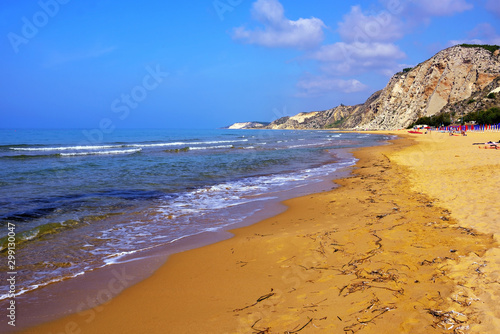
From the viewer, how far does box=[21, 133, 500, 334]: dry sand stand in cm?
283

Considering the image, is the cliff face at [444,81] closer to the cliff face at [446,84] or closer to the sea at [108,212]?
the cliff face at [446,84]

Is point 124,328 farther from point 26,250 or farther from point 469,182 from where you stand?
point 469,182

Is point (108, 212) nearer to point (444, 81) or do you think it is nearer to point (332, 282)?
point (332, 282)

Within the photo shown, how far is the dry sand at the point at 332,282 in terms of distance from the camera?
111 inches

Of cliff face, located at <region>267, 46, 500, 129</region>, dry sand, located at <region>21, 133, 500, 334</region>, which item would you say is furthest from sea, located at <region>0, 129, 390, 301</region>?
cliff face, located at <region>267, 46, 500, 129</region>

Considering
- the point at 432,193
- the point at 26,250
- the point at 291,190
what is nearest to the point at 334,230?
the point at 432,193

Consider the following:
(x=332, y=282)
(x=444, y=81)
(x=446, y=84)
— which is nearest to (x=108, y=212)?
(x=332, y=282)

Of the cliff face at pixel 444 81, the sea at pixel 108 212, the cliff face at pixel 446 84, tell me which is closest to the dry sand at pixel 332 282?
the sea at pixel 108 212

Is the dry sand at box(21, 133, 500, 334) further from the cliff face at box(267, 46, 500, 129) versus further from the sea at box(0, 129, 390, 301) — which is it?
the cliff face at box(267, 46, 500, 129)

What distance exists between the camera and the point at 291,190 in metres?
10.8

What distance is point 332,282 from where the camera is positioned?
361cm

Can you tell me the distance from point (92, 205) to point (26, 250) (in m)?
3.38

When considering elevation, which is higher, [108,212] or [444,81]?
[444,81]

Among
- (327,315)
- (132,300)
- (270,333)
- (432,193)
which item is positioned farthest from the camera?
(432,193)
